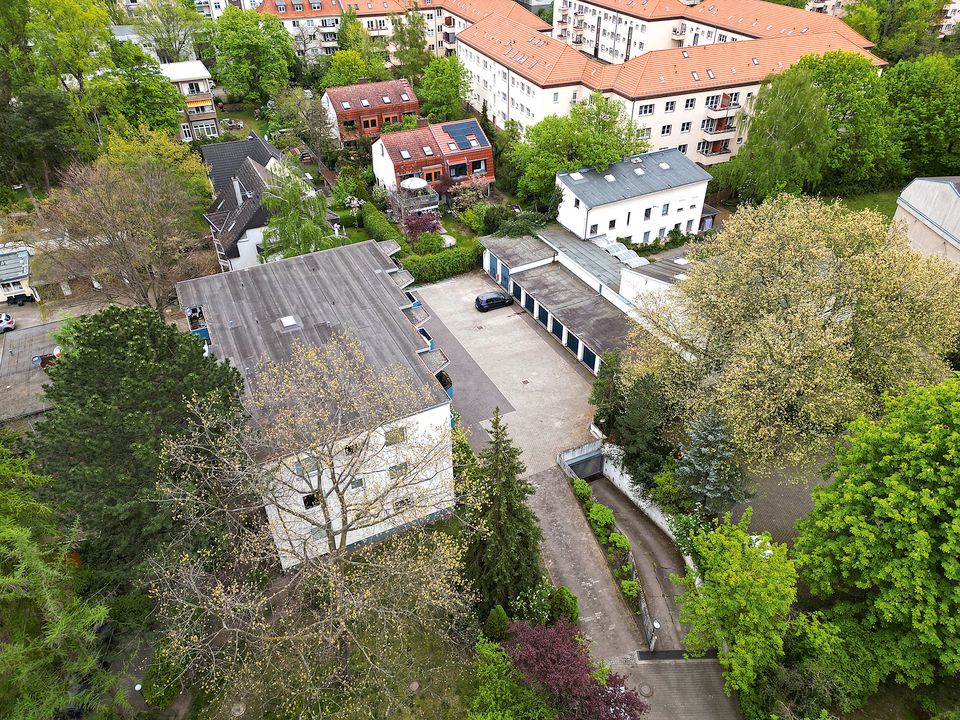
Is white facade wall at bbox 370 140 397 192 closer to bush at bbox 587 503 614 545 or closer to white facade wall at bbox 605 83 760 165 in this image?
white facade wall at bbox 605 83 760 165

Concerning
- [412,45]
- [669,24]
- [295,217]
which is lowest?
[295,217]

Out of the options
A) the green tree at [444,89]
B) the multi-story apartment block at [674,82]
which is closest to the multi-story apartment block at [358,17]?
the green tree at [444,89]

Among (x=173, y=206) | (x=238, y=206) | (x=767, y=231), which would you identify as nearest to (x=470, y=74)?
(x=238, y=206)

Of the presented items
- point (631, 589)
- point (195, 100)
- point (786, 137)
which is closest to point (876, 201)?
point (786, 137)

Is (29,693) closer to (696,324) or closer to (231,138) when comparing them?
(696,324)

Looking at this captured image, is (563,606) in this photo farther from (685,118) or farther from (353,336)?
Result: (685,118)

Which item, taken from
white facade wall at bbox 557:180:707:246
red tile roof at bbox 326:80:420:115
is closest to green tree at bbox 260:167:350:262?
white facade wall at bbox 557:180:707:246

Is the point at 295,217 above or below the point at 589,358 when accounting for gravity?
above

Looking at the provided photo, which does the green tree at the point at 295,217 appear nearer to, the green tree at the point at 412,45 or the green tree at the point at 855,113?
the green tree at the point at 855,113
